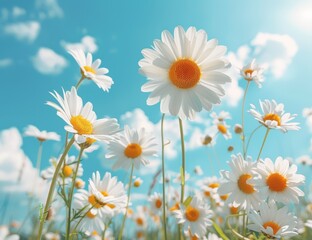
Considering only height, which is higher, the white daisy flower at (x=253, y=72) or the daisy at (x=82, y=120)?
the white daisy flower at (x=253, y=72)

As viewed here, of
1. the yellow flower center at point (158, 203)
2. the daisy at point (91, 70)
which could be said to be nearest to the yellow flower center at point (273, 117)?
the daisy at point (91, 70)

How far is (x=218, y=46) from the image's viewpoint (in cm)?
179

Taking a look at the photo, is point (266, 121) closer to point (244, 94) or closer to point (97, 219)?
point (244, 94)

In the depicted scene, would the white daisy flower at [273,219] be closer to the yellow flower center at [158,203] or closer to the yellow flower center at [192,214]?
the yellow flower center at [192,214]

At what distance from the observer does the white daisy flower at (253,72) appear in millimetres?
2961

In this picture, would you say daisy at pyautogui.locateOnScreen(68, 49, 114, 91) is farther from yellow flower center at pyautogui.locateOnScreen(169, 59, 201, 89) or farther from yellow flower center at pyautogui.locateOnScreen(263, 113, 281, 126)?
yellow flower center at pyautogui.locateOnScreen(263, 113, 281, 126)

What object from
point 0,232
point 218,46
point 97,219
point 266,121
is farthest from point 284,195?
point 0,232

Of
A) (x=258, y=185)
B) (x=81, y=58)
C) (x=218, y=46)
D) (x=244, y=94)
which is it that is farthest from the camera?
(x=244, y=94)

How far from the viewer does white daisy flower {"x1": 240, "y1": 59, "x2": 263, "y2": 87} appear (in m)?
2.96

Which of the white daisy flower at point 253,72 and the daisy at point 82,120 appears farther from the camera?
the white daisy flower at point 253,72

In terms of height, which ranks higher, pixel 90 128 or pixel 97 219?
pixel 90 128

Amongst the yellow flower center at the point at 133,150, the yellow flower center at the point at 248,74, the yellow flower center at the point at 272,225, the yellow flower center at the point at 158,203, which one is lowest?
the yellow flower center at the point at 272,225

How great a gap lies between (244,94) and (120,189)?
1118 millimetres

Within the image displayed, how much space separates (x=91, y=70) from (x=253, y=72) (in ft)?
4.04
